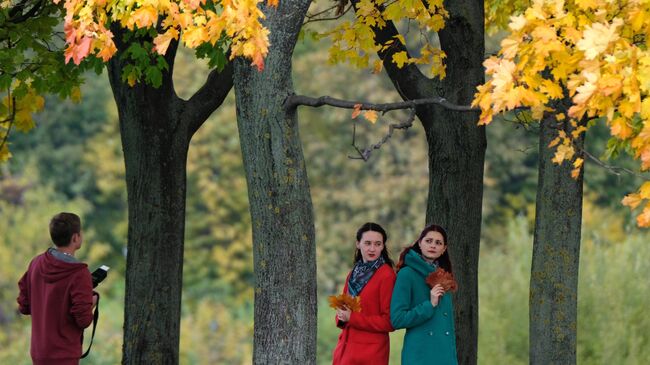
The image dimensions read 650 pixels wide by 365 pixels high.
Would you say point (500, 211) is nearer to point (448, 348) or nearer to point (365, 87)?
point (365, 87)

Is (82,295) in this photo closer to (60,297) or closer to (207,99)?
(60,297)

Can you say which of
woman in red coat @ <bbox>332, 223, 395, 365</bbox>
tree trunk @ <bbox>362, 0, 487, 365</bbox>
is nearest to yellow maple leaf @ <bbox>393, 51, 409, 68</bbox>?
tree trunk @ <bbox>362, 0, 487, 365</bbox>

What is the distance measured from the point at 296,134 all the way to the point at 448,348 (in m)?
1.71

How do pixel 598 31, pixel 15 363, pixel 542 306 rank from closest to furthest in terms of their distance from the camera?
pixel 598 31
pixel 542 306
pixel 15 363

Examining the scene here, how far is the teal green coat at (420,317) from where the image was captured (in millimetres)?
8703

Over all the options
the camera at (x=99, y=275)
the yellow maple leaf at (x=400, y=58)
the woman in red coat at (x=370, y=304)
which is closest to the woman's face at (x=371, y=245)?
the woman in red coat at (x=370, y=304)

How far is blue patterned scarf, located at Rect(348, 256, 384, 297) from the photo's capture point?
Result: 29.2 feet

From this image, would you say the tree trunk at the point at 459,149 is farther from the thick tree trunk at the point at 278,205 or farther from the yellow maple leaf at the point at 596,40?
the yellow maple leaf at the point at 596,40

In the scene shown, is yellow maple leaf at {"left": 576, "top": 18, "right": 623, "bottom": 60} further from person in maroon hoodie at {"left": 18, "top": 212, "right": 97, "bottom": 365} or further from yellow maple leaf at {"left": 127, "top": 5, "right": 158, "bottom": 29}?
person in maroon hoodie at {"left": 18, "top": 212, "right": 97, "bottom": 365}

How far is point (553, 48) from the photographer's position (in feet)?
25.0

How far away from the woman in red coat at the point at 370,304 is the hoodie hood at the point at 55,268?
1.70m

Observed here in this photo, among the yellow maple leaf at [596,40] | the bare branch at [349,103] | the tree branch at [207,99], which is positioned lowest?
the bare branch at [349,103]

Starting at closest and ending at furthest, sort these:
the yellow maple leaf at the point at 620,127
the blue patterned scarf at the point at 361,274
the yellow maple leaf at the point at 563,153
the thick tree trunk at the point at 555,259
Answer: the yellow maple leaf at the point at 620,127 → the yellow maple leaf at the point at 563,153 → the blue patterned scarf at the point at 361,274 → the thick tree trunk at the point at 555,259

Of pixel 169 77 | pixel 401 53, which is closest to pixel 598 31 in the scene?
pixel 401 53
